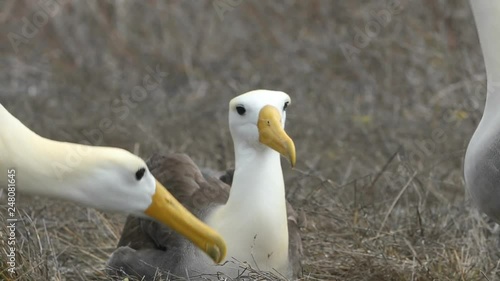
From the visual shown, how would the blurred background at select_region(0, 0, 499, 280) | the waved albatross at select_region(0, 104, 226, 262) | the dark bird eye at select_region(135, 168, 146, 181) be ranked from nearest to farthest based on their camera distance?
the waved albatross at select_region(0, 104, 226, 262), the dark bird eye at select_region(135, 168, 146, 181), the blurred background at select_region(0, 0, 499, 280)

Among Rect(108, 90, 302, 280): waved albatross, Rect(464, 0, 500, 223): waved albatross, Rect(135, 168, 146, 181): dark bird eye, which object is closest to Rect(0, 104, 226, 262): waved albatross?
Rect(135, 168, 146, 181): dark bird eye

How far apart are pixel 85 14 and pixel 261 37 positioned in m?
1.32

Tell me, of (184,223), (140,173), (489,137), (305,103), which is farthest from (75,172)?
(305,103)

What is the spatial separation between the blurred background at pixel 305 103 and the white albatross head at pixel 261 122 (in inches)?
23.8

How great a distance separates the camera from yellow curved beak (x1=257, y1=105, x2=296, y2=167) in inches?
141

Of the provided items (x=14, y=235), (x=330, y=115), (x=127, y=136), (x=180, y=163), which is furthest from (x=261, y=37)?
(x=14, y=235)

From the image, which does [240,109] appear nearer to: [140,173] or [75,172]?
[140,173]

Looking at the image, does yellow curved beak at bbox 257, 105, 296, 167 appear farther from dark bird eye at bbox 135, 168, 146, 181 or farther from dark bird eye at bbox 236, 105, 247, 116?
dark bird eye at bbox 135, 168, 146, 181

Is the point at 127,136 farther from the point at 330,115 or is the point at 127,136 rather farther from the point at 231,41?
the point at 231,41

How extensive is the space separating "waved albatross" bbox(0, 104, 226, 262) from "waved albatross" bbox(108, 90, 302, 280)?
1.26 ft

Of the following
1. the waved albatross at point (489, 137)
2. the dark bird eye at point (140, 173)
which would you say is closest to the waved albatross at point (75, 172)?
the dark bird eye at point (140, 173)

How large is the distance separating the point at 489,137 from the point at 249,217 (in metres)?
0.79

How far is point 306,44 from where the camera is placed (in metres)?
7.93

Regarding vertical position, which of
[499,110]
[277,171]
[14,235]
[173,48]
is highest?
[499,110]
